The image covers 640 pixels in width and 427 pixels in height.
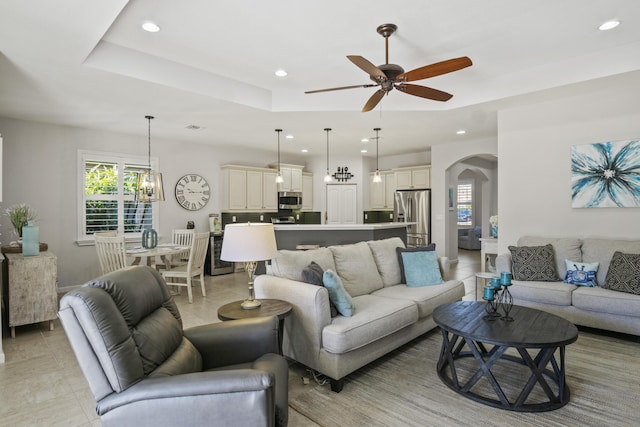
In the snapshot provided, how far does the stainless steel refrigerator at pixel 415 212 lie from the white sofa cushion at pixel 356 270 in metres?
4.42

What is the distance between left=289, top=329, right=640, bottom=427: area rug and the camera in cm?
221

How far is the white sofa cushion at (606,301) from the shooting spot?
3.32 m

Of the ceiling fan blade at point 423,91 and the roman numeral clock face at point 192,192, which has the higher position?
the ceiling fan blade at point 423,91

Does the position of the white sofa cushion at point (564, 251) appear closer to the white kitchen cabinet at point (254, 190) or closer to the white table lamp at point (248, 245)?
the white table lamp at point (248, 245)

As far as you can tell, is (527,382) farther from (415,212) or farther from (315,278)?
(415,212)

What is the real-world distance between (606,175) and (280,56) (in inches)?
155

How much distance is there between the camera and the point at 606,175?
421 cm

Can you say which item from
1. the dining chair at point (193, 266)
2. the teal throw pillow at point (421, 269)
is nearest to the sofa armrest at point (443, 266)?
the teal throw pillow at point (421, 269)

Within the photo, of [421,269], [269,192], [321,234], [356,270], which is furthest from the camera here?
[269,192]

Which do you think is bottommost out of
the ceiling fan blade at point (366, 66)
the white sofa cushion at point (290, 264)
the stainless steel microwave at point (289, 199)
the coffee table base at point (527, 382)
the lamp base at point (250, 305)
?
the coffee table base at point (527, 382)

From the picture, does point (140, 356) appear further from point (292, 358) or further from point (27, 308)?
point (27, 308)

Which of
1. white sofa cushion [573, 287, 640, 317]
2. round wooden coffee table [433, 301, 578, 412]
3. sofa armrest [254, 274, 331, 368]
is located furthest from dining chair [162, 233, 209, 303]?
white sofa cushion [573, 287, 640, 317]

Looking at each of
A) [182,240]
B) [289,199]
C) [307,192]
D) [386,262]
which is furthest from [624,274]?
[307,192]

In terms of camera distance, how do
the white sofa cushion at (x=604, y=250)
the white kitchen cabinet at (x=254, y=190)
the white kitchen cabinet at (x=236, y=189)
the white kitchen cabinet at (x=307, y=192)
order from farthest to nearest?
the white kitchen cabinet at (x=307, y=192) → the white kitchen cabinet at (x=254, y=190) → the white kitchen cabinet at (x=236, y=189) → the white sofa cushion at (x=604, y=250)
